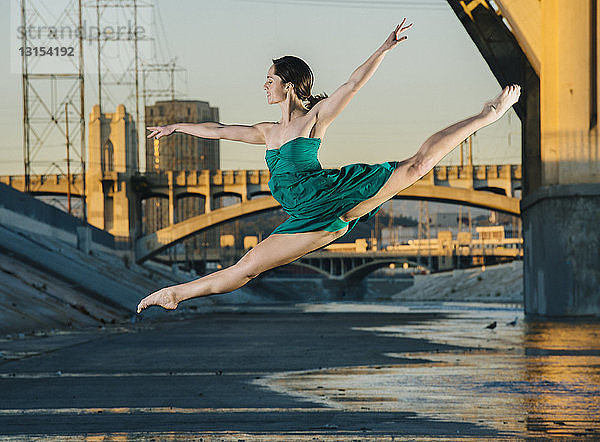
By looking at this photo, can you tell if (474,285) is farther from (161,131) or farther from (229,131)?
(229,131)

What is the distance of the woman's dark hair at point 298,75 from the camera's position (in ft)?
14.4

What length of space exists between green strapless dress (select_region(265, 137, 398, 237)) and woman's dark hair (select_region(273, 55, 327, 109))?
0.27m

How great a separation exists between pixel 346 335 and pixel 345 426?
76.5 ft

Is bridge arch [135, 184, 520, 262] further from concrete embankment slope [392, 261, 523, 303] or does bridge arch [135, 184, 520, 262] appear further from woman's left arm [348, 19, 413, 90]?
woman's left arm [348, 19, 413, 90]

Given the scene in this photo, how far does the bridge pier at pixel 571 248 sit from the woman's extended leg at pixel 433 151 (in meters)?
38.5

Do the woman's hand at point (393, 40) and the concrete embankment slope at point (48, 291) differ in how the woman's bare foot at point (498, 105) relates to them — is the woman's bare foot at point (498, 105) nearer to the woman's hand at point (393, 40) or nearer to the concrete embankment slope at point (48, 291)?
the woman's hand at point (393, 40)

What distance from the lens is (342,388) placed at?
17.6m

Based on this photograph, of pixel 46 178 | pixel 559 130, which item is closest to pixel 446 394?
pixel 559 130

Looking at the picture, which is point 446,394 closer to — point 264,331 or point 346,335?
point 346,335

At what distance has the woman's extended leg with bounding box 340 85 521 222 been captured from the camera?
424 cm

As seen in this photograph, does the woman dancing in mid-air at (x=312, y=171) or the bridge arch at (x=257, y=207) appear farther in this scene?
the bridge arch at (x=257, y=207)

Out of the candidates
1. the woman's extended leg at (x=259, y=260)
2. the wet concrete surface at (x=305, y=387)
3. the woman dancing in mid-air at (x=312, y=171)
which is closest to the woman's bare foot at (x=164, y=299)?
the woman's extended leg at (x=259, y=260)

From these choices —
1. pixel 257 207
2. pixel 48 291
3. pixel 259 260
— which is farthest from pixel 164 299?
pixel 257 207

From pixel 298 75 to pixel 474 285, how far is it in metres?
126
